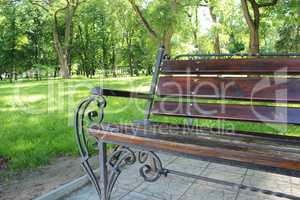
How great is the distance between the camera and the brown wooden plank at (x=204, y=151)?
121 cm

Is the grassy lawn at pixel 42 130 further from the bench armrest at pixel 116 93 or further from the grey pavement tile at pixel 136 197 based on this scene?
the bench armrest at pixel 116 93

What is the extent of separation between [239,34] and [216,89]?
20.2m

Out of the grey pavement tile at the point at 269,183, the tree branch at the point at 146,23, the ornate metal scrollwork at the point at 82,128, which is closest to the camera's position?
the ornate metal scrollwork at the point at 82,128

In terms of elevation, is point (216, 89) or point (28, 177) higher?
point (216, 89)

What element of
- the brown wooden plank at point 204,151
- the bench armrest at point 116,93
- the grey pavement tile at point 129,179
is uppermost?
the bench armrest at point 116,93

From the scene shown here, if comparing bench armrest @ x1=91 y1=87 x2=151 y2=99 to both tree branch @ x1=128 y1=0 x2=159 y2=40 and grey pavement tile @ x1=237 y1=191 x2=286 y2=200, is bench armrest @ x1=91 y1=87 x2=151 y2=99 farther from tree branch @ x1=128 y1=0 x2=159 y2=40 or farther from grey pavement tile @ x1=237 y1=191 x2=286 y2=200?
tree branch @ x1=128 y1=0 x2=159 y2=40

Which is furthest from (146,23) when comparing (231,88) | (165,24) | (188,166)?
(231,88)

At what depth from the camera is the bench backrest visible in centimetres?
188

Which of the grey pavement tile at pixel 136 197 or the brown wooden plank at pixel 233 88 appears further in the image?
the grey pavement tile at pixel 136 197

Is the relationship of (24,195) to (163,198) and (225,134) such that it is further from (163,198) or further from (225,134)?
(225,134)

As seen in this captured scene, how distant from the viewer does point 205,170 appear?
8.69 ft

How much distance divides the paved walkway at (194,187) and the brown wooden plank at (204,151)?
2.21 feet

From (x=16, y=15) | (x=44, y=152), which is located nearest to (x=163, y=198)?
(x=44, y=152)

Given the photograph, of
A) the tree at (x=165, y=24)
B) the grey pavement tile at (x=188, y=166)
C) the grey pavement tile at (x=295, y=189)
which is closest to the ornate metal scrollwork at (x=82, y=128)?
the grey pavement tile at (x=188, y=166)
